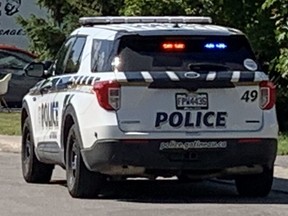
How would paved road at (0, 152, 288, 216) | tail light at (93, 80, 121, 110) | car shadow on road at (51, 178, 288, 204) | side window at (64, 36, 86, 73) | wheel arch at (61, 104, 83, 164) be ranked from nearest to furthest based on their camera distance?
paved road at (0, 152, 288, 216)
tail light at (93, 80, 121, 110)
wheel arch at (61, 104, 83, 164)
car shadow on road at (51, 178, 288, 204)
side window at (64, 36, 86, 73)

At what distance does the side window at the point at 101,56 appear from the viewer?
464 inches

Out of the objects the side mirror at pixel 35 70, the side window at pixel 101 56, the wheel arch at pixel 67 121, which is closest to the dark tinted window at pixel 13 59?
the side mirror at pixel 35 70

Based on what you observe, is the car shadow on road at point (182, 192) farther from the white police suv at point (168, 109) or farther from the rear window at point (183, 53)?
the rear window at point (183, 53)

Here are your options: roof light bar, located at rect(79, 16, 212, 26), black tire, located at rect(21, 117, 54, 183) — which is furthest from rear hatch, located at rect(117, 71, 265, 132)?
black tire, located at rect(21, 117, 54, 183)

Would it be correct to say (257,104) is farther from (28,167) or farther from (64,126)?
(28,167)

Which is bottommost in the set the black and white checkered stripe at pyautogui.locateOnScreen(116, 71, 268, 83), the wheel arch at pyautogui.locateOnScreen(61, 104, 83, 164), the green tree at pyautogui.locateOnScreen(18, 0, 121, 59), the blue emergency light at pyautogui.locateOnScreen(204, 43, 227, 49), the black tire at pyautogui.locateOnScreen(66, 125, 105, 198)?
the green tree at pyautogui.locateOnScreen(18, 0, 121, 59)

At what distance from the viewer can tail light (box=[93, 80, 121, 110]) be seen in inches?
451

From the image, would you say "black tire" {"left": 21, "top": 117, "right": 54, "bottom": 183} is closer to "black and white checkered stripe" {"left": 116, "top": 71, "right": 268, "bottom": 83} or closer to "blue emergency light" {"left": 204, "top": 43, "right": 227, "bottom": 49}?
"black and white checkered stripe" {"left": 116, "top": 71, "right": 268, "bottom": 83}

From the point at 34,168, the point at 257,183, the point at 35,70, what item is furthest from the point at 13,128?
the point at 257,183

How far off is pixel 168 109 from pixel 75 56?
164 cm

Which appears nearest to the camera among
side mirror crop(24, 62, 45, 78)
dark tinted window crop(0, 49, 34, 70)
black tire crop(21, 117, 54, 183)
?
side mirror crop(24, 62, 45, 78)

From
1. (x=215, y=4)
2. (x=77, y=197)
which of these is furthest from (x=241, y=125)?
(x=215, y=4)

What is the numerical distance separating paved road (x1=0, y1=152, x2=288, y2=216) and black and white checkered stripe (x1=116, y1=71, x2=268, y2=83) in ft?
4.14

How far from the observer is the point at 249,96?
11742 mm
